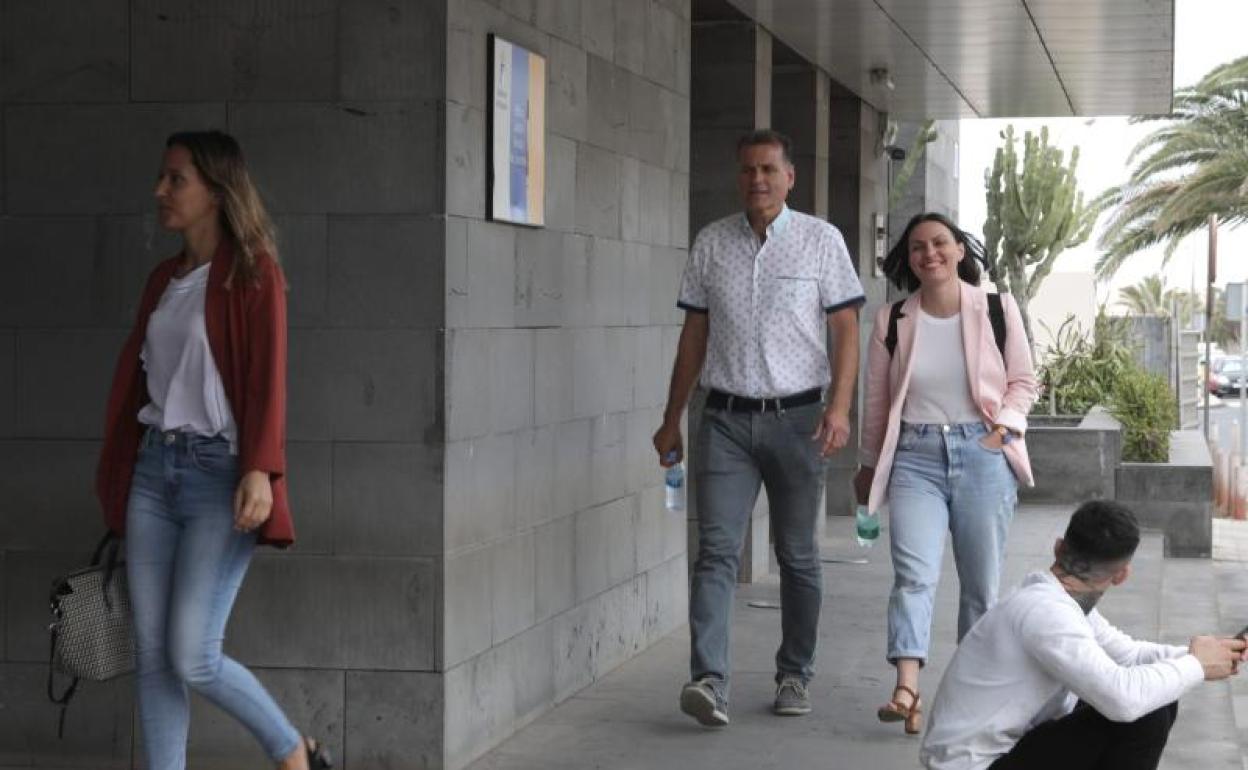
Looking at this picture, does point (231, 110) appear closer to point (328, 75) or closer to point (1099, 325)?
point (328, 75)

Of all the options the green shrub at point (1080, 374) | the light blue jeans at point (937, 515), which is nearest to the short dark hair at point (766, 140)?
the light blue jeans at point (937, 515)

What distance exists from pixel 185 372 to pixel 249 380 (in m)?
0.18

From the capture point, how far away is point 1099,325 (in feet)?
71.4

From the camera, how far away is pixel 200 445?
17.0 feet

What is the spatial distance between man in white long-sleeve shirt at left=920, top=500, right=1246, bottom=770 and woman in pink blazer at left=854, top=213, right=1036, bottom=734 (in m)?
2.03

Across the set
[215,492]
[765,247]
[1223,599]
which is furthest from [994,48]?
[215,492]

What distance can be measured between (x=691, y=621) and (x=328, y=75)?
2.32 m

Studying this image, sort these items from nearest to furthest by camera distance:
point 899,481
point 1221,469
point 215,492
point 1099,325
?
point 215,492 → point 899,481 → point 1099,325 → point 1221,469

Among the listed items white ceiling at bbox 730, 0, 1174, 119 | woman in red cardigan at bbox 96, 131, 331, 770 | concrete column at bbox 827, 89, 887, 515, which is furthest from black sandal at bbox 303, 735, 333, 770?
concrete column at bbox 827, 89, 887, 515

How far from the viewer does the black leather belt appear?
7.10m

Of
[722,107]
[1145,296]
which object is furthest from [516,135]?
[1145,296]

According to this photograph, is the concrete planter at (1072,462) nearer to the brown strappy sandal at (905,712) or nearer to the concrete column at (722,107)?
the concrete column at (722,107)

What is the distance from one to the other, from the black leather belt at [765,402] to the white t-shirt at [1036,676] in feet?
7.41

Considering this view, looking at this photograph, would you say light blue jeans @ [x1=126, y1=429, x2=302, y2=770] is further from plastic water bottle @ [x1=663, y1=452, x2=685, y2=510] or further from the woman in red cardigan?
plastic water bottle @ [x1=663, y1=452, x2=685, y2=510]
